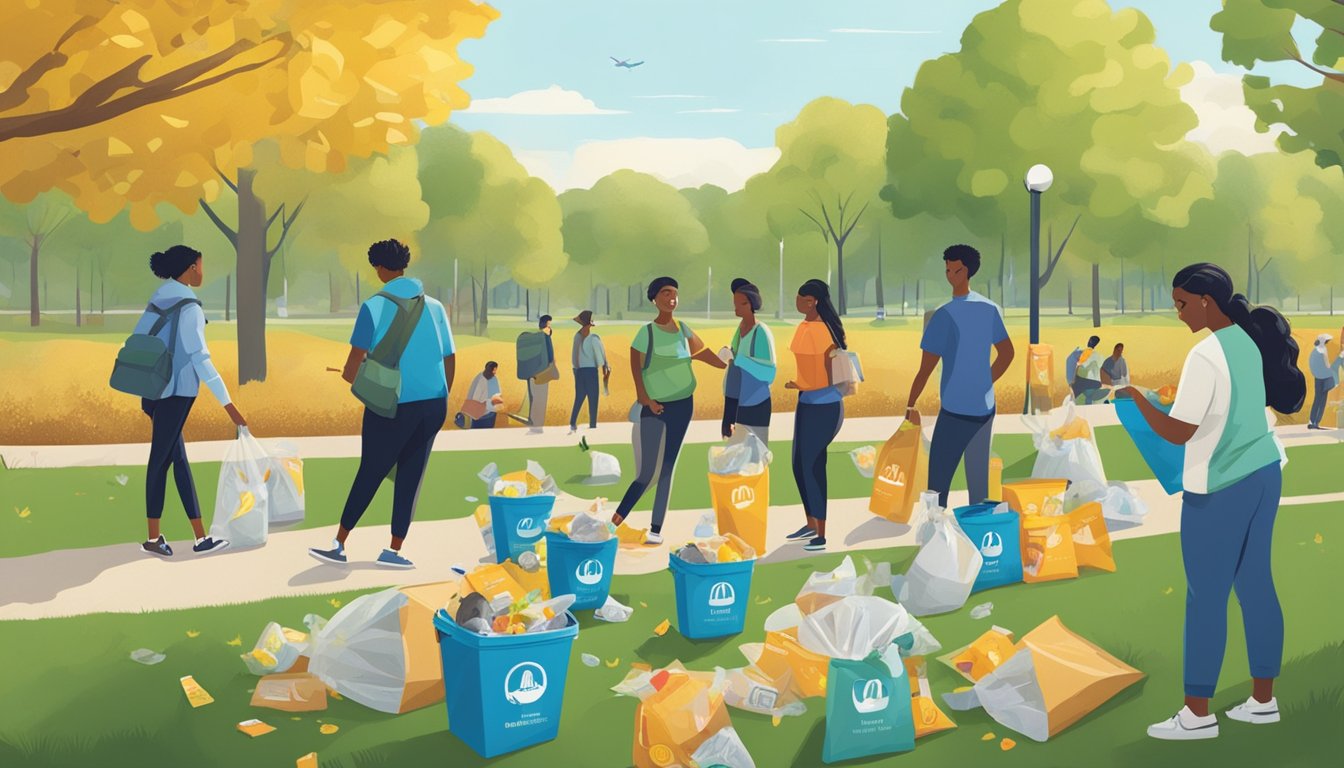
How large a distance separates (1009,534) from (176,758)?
485 centimetres

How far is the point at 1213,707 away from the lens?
17.5 ft

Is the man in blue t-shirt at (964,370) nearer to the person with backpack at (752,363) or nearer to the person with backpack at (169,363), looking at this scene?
the person with backpack at (752,363)

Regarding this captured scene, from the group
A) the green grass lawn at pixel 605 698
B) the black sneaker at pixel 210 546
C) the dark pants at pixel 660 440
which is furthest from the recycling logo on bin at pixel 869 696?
the black sneaker at pixel 210 546

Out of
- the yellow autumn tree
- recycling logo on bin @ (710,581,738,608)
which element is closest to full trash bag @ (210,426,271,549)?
the yellow autumn tree

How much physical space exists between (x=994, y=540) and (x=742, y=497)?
168cm

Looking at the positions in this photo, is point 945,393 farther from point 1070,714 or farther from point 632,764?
point 632,764

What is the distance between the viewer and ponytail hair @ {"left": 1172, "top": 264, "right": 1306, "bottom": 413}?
4.87 metres

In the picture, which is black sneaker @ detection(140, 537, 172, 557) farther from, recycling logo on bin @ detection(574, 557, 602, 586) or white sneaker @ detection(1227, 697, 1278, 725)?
white sneaker @ detection(1227, 697, 1278, 725)

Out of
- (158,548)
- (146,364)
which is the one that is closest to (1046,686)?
(146,364)

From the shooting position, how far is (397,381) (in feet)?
25.2

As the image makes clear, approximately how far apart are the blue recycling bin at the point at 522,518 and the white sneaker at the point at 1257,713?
4.00 meters

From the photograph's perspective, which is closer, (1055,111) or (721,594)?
(721,594)

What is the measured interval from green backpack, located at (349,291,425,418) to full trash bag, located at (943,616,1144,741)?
401cm

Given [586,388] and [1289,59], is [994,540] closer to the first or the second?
[586,388]
